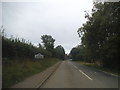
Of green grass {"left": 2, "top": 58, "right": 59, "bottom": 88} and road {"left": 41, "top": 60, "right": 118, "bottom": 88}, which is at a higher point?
green grass {"left": 2, "top": 58, "right": 59, "bottom": 88}

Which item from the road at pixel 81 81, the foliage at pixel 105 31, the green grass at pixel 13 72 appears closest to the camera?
the green grass at pixel 13 72

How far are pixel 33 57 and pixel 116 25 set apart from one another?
14.1 m

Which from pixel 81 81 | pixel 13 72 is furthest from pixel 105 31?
pixel 13 72

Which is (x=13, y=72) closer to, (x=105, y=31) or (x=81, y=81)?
(x=81, y=81)

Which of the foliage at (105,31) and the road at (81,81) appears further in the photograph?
the foliage at (105,31)

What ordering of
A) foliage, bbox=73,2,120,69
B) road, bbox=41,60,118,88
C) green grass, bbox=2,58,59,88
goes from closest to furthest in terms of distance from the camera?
green grass, bbox=2,58,59,88 → road, bbox=41,60,118,88 → foliage, bbox=73,2,120,69

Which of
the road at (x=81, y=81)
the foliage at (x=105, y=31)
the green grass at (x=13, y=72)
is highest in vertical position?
the foliage at (x=105, y=31)

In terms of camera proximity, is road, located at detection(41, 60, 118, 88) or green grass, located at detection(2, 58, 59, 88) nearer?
green grass, located at detection(2, 58, 59, 88)

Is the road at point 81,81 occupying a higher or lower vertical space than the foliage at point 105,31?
lower

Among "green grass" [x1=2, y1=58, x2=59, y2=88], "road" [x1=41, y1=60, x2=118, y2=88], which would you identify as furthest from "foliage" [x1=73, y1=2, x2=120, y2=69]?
"green grass" [x1=2, y1=58, x2=59, y2=88]

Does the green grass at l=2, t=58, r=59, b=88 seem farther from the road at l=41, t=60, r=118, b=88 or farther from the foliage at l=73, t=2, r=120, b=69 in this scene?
the foliage at l=73, t=2, r=120, b=69

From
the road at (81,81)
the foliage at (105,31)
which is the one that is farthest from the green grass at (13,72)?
the foliage at (105,31)

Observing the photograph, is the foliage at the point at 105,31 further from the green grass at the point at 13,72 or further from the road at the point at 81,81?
the green grass at the point at 13,72

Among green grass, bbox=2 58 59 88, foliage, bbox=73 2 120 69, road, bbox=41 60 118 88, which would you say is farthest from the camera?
foliage, bbox=73 2 120 69
